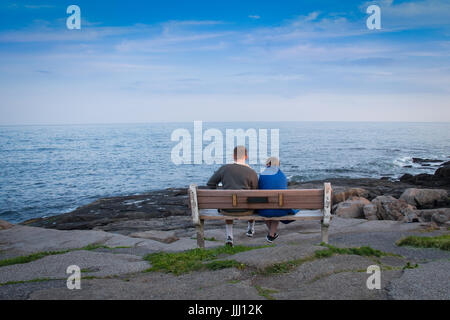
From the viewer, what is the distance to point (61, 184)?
27.0 m

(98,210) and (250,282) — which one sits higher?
(250,282)

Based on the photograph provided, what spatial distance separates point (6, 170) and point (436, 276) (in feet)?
131

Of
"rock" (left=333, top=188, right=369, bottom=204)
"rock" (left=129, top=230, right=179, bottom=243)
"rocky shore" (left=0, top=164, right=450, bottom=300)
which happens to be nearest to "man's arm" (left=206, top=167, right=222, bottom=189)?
"rocky shore" (left=0, top=164, right=450, bottom=300)

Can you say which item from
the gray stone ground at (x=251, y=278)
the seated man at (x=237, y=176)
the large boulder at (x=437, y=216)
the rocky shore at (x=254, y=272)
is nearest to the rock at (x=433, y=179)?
the large boulder at (x=437, y=216)

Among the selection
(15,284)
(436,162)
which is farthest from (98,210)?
(436,162)

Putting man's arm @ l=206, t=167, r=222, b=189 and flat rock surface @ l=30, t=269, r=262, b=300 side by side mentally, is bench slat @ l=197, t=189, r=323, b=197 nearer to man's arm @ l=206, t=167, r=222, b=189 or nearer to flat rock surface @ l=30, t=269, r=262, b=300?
man's arm @ l=206, t=167, r=222, b=189

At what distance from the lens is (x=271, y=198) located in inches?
254

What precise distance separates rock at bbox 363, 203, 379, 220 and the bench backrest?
6.26 m

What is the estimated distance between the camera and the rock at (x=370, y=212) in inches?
465

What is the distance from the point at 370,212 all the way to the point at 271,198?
684 centimetres

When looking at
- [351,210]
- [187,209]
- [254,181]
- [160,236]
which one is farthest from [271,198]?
[187,209]

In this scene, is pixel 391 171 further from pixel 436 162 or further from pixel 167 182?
pixel 167 182

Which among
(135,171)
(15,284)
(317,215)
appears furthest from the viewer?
(135,171)

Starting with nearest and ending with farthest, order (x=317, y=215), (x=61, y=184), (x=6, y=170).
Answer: (x=317, y=215)
(x=61, y=184)
(x=6, y=170)
